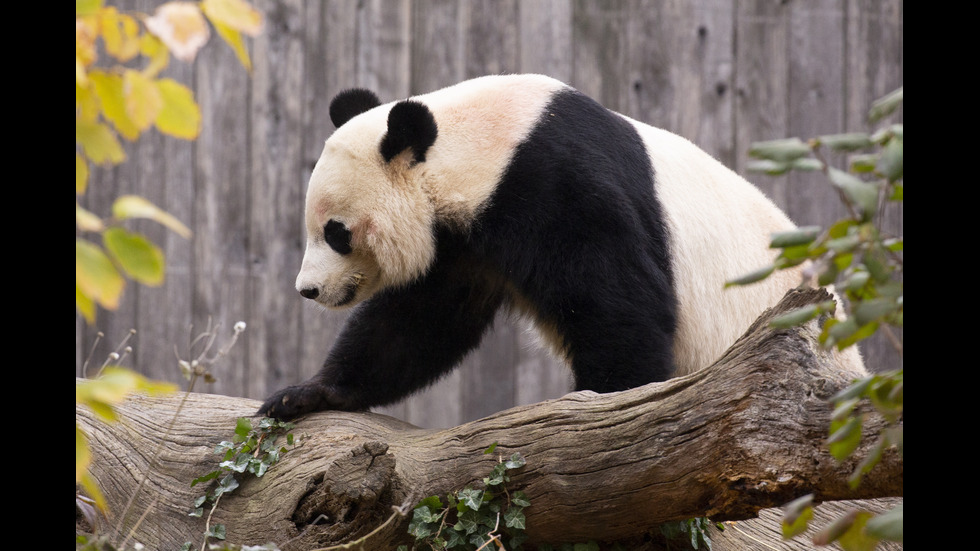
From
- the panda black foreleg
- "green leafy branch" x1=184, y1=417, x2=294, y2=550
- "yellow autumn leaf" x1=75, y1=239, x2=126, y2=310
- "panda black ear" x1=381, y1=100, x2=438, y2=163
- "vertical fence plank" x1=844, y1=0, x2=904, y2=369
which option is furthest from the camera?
"vertical fence plank" x1=844, y1=0, x2=904, y2=369

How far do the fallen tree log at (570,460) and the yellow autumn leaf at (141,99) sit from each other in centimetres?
115

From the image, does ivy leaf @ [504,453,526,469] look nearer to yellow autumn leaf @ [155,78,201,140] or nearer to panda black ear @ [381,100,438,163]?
panda black ear @ [381,100,438,163]

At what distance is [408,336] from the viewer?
11.1 feet

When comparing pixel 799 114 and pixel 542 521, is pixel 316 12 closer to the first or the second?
pixel 799 114

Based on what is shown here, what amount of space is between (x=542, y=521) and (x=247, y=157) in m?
2.93

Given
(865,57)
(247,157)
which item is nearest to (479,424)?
(247,157)

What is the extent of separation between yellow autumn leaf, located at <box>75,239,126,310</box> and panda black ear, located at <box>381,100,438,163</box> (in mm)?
2052

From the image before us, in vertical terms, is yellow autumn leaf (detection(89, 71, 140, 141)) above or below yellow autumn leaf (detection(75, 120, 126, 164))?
above

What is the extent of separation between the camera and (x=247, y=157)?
14.9 ft

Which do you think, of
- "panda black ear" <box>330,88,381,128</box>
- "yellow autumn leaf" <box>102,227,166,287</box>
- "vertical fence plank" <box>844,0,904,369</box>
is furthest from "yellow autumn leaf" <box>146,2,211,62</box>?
"vertical fence plank" <box>844,0,904,369</box>

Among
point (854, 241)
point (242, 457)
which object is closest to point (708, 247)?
point (242, 457)

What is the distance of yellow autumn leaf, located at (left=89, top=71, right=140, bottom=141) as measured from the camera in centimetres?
112

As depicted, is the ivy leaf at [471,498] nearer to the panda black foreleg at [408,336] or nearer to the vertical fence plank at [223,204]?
the panda black foreleg at [408,336]

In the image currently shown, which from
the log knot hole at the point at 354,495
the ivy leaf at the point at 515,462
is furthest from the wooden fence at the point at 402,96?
the ivy leaf at the point at 515,462
